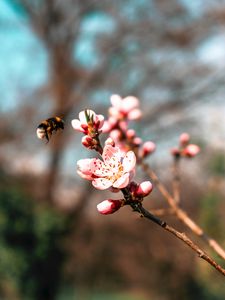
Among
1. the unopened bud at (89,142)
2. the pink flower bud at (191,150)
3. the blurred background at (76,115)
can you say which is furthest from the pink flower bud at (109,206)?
the blurred background at (76,115)

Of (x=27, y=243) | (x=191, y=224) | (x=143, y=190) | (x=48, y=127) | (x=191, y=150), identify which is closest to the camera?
(x=143, y=190)

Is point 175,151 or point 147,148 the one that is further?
point 175,151

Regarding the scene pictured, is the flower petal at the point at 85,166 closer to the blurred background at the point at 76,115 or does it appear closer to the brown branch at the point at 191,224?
the brown branch at the point at 191,224

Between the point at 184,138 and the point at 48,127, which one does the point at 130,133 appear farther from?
Answer: the point at 48,127

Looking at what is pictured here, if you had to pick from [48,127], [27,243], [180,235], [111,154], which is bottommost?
[180,235]

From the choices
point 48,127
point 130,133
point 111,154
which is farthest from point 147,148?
point 111,154

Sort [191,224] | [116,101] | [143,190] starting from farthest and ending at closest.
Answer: [116,101]
[191,224]
[143,190]
